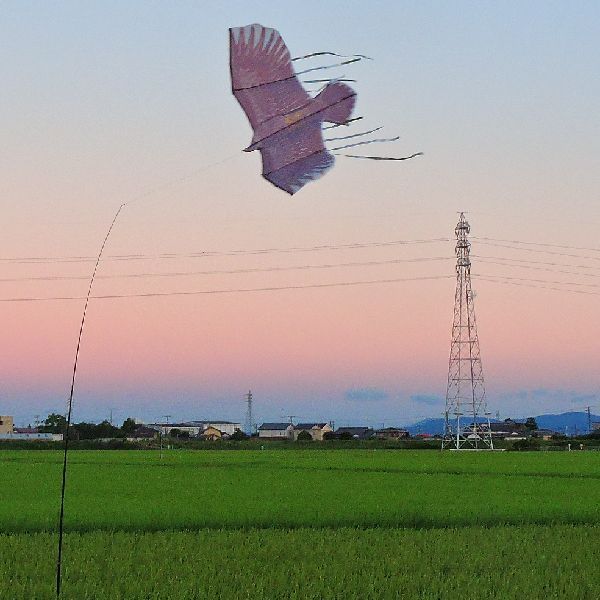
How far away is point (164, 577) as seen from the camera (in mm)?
9055

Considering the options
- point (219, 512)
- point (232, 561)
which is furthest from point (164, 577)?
point (219, 512)

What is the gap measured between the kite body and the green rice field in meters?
5.48

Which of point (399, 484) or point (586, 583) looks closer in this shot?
point (586, 583)

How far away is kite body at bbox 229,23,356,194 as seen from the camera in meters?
3.28

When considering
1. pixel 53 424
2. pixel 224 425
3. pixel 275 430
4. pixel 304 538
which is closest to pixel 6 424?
pixel 53 424

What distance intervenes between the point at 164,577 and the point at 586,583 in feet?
13.3

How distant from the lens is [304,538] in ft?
39.7

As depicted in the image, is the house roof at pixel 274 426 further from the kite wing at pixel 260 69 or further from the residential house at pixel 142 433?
the kite wing at pixel 260 69

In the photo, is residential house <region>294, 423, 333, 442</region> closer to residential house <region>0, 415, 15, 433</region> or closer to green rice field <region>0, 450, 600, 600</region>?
residential house <region>0, 415, 15, 433</region>

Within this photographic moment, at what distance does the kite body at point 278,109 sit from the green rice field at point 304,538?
548 centimetres

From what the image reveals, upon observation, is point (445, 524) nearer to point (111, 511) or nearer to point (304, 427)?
point (111, 511)

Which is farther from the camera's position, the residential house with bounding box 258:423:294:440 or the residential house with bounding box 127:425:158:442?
the residential house with bounding box 258:423:294:440

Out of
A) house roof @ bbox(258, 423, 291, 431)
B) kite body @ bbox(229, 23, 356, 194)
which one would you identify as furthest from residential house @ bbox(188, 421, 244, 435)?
kite body @ bbox(229, 23, 356, 194)

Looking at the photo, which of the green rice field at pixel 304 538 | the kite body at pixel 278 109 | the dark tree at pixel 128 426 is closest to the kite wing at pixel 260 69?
the kite body at pixel 278 109
